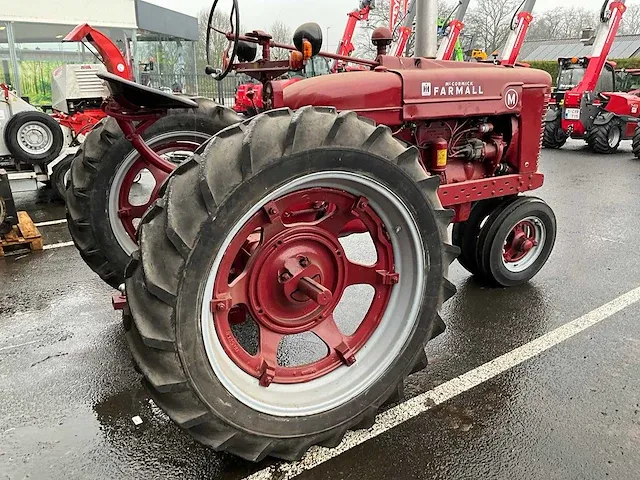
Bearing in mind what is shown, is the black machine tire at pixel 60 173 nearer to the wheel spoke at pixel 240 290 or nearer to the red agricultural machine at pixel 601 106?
the wheel spoke at pixel 240 290

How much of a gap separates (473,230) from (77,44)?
60.7 feet

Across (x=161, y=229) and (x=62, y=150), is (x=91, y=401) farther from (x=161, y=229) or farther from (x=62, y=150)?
(x=62, y=150)

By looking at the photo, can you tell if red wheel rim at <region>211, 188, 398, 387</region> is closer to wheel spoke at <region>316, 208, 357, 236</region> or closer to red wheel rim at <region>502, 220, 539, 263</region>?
wheel spoke at <region>316, 208, 357, 236</region>

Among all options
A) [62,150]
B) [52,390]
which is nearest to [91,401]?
[52,390]

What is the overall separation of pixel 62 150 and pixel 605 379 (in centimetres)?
731

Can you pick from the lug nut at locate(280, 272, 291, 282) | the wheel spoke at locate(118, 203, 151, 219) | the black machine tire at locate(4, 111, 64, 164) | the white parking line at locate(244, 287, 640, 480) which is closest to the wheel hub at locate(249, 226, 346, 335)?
the lug nut at locate(280, 272, 291, 282)

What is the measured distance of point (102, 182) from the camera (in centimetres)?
348

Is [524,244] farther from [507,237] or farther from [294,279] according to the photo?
[294,279]

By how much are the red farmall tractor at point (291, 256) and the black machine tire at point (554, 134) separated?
1052 centimetres

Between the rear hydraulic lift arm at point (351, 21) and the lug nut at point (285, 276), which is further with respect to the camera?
the rear hydraulic lift arm at point (351, 21)

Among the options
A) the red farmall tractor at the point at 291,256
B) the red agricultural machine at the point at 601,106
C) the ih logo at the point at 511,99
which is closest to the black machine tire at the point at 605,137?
the red agricultural machine at the point at 601,106

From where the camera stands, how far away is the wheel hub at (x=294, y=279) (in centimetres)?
237

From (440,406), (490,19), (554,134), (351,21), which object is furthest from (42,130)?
(490,19)

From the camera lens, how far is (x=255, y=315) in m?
2.41
